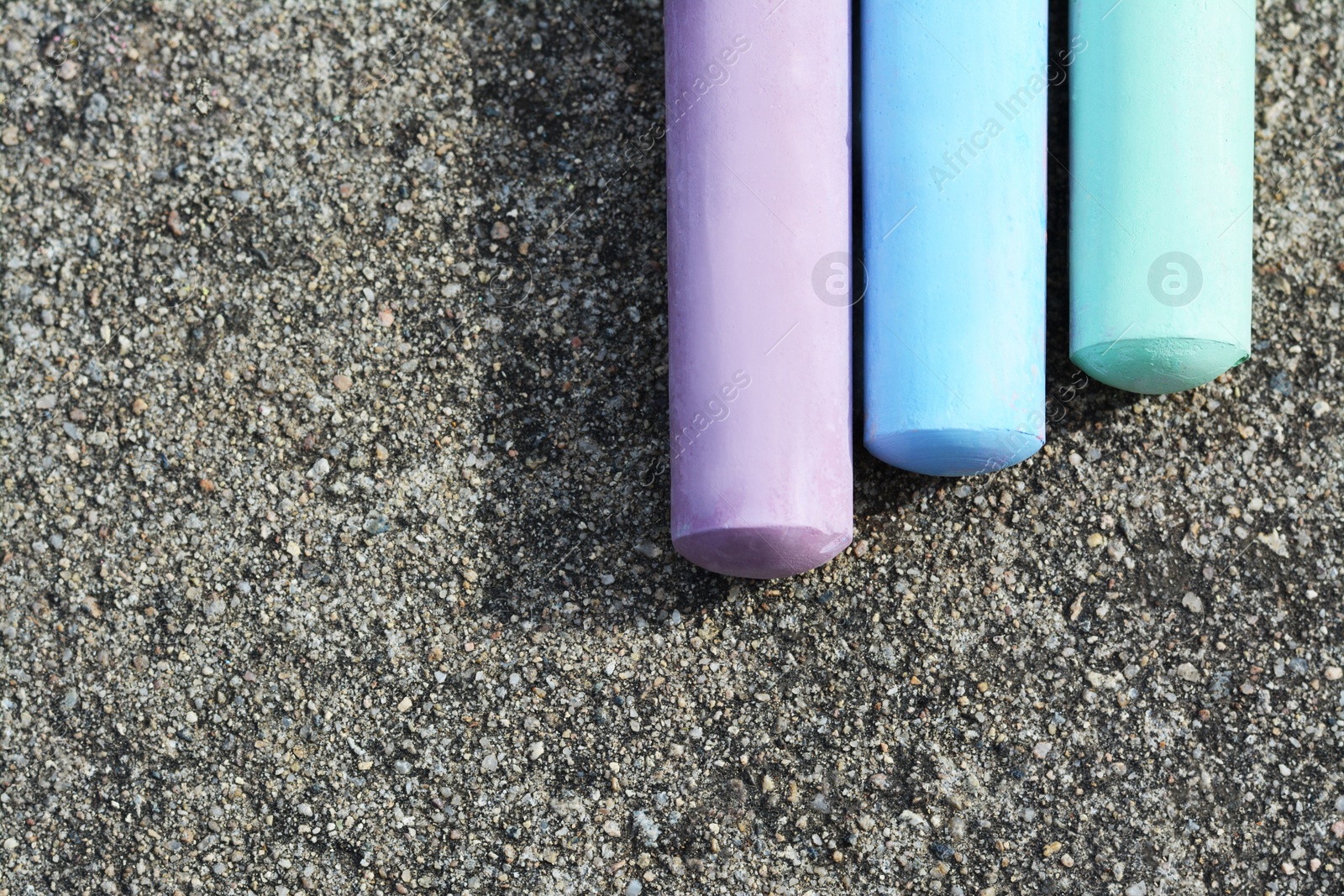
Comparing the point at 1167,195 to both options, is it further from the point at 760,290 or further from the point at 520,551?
the point at 520,551

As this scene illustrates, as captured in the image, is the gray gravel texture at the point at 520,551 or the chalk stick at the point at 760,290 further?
the gray gravel texture at the point at 520,551

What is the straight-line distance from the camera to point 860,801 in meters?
1.46

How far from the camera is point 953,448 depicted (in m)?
1.32

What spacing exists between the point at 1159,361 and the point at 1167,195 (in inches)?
8.0

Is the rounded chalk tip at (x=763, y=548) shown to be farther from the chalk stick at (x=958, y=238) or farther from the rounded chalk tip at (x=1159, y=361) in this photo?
the rounded chalk tip at (x=1159, y=361)

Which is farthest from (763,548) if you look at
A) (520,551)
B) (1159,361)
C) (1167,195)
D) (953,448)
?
(1167,195)

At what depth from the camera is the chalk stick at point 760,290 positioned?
4.26 feet

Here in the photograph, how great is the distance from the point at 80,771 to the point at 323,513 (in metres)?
0.47

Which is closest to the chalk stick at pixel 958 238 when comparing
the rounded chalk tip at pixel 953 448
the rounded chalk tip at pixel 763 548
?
the rounded chalk tip at pixel 953 448

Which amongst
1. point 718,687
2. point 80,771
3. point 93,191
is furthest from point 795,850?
point 93,191

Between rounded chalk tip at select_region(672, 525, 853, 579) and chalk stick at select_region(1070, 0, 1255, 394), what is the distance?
421 mm

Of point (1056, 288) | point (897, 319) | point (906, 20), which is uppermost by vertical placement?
point (906, 20)

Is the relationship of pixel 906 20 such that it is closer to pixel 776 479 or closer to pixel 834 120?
pixel 834 120

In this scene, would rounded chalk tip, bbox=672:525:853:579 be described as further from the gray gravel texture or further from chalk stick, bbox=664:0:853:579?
the gray gravel texture
